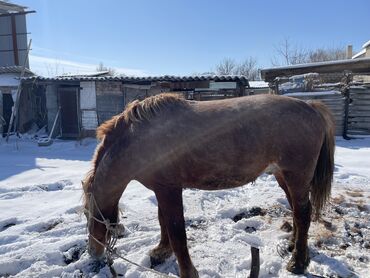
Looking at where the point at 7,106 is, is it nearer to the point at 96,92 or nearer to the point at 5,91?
the point at 5,91

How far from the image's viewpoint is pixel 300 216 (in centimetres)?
295

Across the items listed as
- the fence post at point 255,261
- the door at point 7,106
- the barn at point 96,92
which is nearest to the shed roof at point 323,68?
the barn at point 96,92

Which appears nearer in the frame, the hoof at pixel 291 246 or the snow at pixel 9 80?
the hoof at pixel 291 246

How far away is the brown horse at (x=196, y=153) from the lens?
8.86 feet

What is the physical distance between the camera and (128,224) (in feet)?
12.9

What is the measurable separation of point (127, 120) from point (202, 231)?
174cm

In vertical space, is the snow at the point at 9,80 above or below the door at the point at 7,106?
above

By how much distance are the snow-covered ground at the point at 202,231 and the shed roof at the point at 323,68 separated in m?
6.93

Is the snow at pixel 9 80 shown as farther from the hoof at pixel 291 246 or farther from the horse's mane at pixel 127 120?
the hoof at pixel 291 246

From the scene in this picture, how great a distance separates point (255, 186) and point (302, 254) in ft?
7.95

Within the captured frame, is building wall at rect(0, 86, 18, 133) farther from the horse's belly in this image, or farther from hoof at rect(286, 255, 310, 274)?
hoof at rect(286, 255, 310, 274)

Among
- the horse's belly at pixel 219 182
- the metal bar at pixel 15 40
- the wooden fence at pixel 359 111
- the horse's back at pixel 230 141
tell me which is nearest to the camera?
the horse's back at pixel 230 141

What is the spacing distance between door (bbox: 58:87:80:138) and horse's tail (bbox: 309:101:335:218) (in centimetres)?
1083

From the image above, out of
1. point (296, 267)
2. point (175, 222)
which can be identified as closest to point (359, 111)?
point (296, 267)
